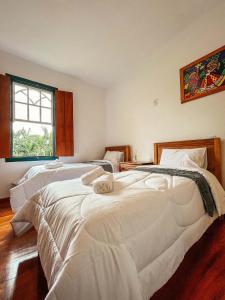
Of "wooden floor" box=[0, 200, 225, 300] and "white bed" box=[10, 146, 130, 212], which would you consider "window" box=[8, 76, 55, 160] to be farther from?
"wooden floor" box=[0, 200, 225, 300]

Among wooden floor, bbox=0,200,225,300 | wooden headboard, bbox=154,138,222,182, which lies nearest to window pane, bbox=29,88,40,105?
wooden floor, bbox=0,200,225,300

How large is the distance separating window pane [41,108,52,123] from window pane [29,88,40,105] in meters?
0.20

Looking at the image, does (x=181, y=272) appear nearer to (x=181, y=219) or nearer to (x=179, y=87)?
(x=181, y=219)

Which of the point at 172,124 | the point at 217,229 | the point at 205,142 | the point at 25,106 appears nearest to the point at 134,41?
the point at 172,124

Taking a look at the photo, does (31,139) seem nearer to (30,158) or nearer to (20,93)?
(30,158)

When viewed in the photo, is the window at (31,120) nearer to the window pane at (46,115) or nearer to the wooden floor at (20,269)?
the window pane at (46,115)

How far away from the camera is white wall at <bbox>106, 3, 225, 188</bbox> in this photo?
2.19 m

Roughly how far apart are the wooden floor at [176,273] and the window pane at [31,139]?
1981 millimetres

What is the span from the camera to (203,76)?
2.27 metres

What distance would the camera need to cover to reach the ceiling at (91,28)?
202 cm

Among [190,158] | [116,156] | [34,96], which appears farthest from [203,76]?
[34,96]

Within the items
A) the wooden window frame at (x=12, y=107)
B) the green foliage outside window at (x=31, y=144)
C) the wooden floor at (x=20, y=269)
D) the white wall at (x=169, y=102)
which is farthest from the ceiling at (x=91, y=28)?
the wooden floor at (x=20, y=269)

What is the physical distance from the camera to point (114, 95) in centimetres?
425

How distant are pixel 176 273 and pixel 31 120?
3.52 meters
